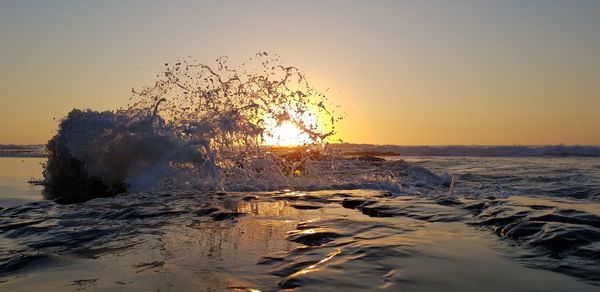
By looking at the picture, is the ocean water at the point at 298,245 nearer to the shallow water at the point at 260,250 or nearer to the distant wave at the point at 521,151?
the shallow water at the point at 260,250

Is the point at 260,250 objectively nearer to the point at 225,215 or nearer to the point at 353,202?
the point at 225,215

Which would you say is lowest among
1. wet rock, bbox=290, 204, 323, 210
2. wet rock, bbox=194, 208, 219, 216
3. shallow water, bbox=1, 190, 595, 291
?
shallow water, bbox=1, 190, 595, 291

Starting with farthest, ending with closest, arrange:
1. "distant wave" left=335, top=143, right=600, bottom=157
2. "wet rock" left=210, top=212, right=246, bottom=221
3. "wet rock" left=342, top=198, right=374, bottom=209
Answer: "distant wave" left=335, top=143, right=600, bottom=157, "wet rock" left=342, top=198, right=374, bottom=209, "wet rock" left=210, top=212, right=246, bottom=221

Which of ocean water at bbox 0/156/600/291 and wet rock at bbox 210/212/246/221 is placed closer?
ocean water at bbox 0/156/600/291

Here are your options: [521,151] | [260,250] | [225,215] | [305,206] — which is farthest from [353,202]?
[521,151]

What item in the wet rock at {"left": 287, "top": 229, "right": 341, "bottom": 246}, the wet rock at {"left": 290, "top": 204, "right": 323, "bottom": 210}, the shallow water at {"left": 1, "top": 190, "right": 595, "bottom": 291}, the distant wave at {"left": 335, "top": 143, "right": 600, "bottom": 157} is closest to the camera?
the shallow water at {"left": 1, "top": 190, "right": 595, "bottom": 291}

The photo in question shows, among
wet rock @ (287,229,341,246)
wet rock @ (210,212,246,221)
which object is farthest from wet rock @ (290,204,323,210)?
wet rock @ (287,229,341,246)

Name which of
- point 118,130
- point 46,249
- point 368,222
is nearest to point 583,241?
point 368,222

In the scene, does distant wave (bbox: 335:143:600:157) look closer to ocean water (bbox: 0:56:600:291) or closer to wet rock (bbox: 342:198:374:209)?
ocean water (bbox: 0:56:600:291)

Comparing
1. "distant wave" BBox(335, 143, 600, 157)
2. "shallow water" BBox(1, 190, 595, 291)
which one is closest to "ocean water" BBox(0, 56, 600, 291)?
"shallow water" BBox(1, 190, 595, 291)

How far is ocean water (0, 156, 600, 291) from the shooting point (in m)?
2.66

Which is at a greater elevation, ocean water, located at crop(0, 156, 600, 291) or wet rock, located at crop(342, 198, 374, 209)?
wet rock, located at crop(342, 198, 374, 209)

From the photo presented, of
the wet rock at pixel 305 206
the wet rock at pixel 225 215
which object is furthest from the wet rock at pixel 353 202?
the wet rock at pixel 225 215

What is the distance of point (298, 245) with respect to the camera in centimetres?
363
